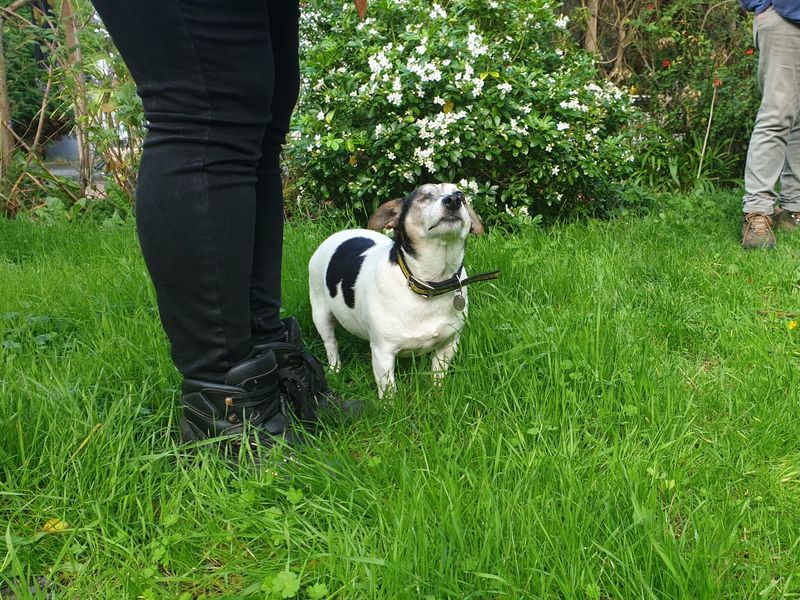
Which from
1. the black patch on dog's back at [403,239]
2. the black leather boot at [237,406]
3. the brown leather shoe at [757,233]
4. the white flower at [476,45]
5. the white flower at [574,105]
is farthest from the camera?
the white flower at [574,105]

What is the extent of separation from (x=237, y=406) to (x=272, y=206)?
0.59 meters

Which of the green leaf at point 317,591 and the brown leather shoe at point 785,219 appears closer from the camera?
the green leaf at point 317,591

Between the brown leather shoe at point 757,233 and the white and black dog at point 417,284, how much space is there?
82.1 inches

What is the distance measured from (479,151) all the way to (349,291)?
1.87 m

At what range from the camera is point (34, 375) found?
79.8 inches

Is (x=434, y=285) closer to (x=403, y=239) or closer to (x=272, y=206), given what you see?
(x=403, y=239)

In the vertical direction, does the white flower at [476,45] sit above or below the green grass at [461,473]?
above

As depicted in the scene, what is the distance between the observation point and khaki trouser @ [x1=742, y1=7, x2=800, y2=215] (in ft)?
12.5

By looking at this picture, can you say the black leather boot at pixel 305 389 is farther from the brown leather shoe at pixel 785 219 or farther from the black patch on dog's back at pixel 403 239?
the brown leather shoe at pixel 785 219

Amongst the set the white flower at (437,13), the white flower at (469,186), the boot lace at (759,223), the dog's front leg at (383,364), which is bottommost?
the dog's front leg at (383,364)

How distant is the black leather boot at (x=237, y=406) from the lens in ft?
5.27

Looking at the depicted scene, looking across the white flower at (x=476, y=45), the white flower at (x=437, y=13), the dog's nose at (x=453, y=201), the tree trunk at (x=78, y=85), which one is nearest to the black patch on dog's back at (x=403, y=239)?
the dog's nose at (x=453, y=201)

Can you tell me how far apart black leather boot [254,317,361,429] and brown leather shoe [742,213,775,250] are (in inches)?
111

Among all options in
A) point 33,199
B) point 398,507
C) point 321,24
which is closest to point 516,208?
point 321,24
